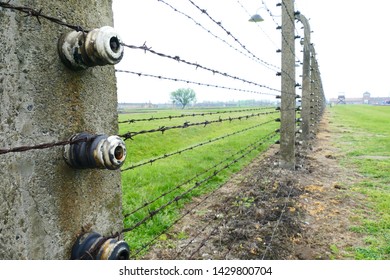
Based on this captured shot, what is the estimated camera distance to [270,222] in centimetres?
393

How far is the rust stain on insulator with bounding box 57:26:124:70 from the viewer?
123 cm

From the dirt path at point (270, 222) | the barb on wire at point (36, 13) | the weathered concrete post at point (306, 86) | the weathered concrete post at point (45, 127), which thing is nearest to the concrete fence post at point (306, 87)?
Answer: the weathered concrete post at point (306, 86)

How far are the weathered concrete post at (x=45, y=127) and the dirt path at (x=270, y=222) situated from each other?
211 cm

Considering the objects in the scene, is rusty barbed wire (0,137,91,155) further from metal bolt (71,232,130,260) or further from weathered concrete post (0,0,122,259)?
metal bolt (71,232,130,260)

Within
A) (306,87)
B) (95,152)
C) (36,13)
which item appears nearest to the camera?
(36,13)

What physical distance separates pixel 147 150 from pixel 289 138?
25.5 ft

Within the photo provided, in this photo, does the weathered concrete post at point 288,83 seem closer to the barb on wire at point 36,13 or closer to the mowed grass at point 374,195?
the mowed grass at point 374,195

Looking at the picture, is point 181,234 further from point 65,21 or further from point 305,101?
point 305,101

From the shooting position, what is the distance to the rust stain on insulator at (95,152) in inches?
50.2

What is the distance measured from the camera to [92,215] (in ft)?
4.78

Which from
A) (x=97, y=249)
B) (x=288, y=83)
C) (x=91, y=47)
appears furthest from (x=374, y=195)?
(x=91, y=47)

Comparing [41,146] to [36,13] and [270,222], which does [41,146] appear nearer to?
[36,13]

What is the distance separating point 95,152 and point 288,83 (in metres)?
5.72
